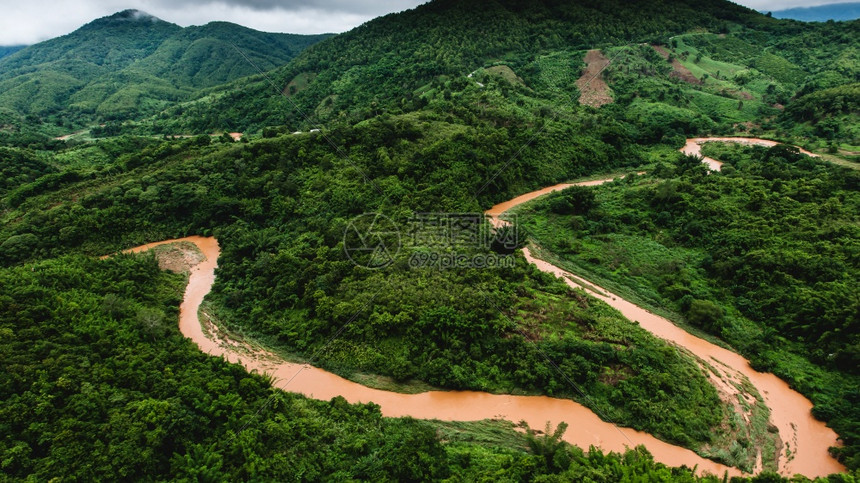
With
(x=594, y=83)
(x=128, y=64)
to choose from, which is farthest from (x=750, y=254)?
(x=128, y=64)

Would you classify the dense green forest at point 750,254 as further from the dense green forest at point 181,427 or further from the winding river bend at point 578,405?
the dense green forest at point 181,427

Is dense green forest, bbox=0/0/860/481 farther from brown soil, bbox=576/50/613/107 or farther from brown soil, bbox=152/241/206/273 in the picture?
brown soil, bbox=152/241/206/273

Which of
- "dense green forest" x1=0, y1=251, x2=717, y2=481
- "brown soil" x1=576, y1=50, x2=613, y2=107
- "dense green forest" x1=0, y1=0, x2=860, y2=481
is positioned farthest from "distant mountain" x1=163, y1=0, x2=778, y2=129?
"dense green forest" x1=0, y1=251, x2=717, y2=481

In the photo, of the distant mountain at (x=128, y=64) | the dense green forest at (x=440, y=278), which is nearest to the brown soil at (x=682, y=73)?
the dense green forest at (x=440, y=278)

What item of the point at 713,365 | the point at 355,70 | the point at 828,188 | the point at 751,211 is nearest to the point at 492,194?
the point at 751,211

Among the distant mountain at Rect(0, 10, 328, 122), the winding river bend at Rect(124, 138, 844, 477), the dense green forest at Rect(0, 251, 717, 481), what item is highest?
the distant mountain at Rect(0, 10, 328, 122)
